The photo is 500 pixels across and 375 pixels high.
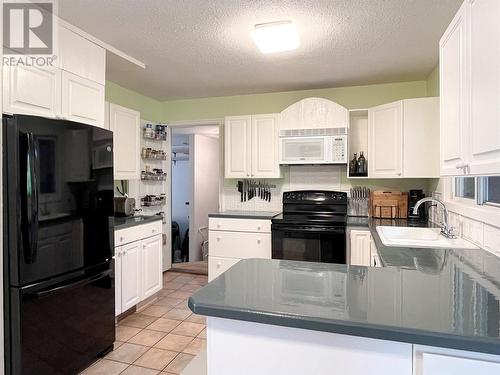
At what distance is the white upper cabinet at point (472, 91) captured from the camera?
107cm

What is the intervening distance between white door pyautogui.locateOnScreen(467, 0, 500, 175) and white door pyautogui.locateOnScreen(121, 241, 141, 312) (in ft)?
8.29

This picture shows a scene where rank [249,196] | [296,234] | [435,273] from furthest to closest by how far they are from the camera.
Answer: [249,196] < [296,234] < [435,273]

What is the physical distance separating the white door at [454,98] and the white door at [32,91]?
2301 mm

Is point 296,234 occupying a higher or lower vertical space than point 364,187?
lower

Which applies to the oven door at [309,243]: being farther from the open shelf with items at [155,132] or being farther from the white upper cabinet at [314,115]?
the open shelf with items at [155,132]

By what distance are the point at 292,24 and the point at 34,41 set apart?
1.65m

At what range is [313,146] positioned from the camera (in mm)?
3459

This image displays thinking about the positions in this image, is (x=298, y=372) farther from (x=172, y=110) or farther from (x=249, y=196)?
(x=172, y=110)

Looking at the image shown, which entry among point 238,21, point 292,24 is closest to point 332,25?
point 292,24

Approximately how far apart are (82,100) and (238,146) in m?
1.82

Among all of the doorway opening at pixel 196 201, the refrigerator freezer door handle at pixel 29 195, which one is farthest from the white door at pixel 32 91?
the doorway opening at pixel 196 201

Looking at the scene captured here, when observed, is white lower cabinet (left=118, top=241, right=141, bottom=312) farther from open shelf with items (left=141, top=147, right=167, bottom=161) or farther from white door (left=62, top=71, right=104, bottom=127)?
open shelf with items (left=141, top=147, right=167, bottom=161)

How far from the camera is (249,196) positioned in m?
4.06

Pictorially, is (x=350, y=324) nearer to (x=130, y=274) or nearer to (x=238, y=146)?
(x=130, y=274)
